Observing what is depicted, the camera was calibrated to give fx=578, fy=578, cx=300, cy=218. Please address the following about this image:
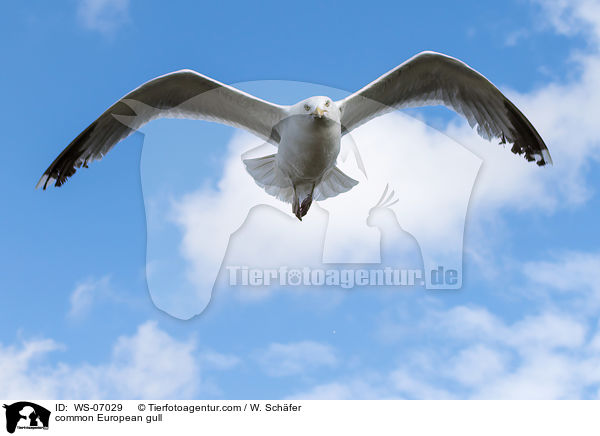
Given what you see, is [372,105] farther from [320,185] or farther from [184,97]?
[184,97]

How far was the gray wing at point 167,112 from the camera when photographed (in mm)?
3248

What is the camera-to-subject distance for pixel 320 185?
139 inches

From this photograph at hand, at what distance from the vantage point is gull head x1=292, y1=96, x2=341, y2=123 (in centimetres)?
299

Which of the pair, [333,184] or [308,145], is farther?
[333,184]

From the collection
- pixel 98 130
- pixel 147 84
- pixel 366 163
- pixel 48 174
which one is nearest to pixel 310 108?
pixel 366 163

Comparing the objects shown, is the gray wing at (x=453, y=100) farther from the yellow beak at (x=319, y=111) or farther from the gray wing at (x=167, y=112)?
the gray wing at (x=167, y=112)

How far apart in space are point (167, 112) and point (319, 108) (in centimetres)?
97

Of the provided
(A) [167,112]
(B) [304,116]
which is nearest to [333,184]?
(B) [304,116]

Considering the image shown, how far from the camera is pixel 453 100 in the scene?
338 cm
